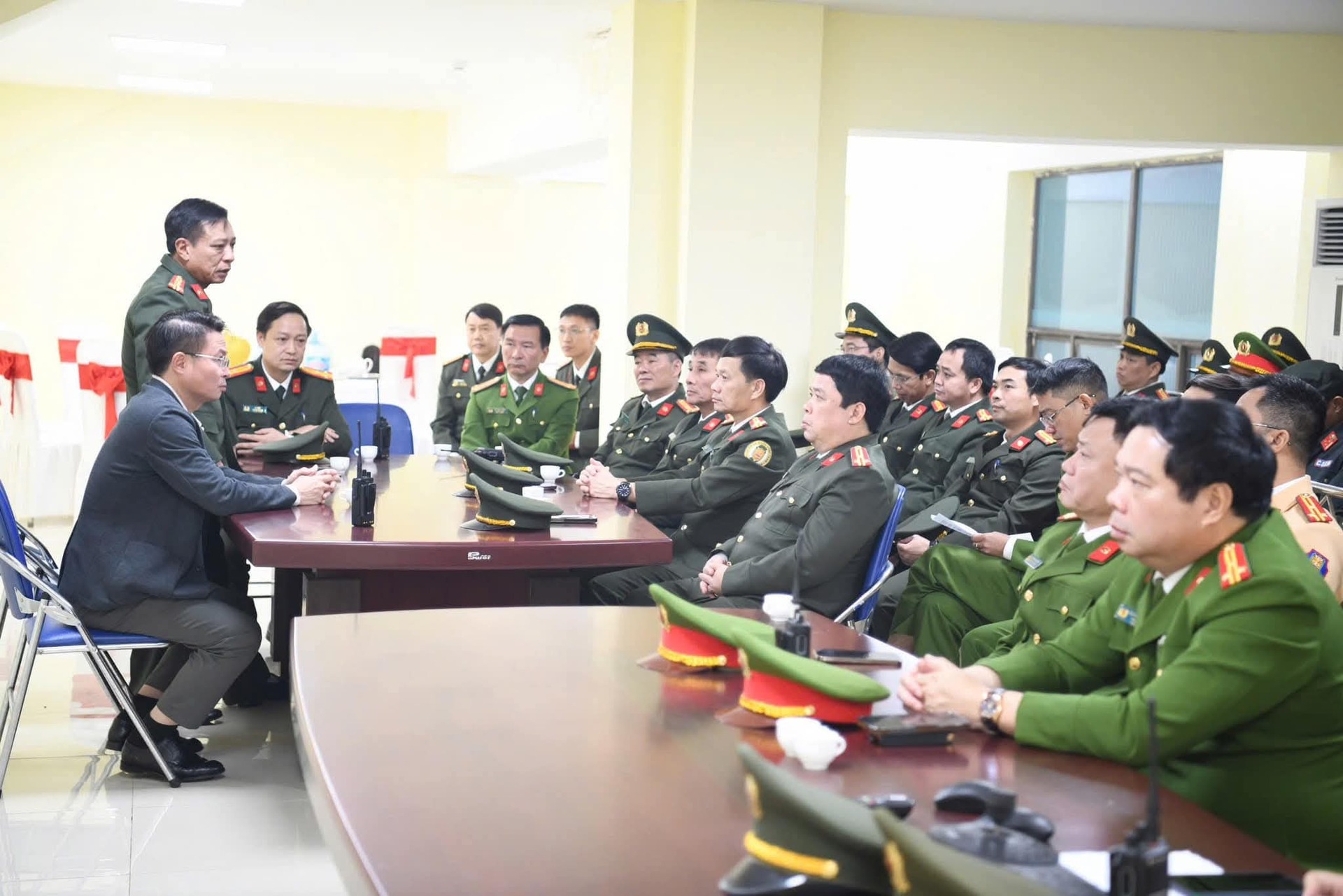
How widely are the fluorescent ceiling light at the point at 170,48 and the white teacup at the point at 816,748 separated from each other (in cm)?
875

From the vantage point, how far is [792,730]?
6.99 feet

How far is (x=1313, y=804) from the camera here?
87.6 inches

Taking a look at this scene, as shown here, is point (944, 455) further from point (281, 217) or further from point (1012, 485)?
point (281, 217)

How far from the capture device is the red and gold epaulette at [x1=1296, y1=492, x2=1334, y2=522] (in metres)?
3.36

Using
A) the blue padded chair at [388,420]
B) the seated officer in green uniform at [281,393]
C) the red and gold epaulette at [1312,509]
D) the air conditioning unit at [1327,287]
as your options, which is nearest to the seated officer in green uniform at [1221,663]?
the red and gold epaulette at [1312,509]

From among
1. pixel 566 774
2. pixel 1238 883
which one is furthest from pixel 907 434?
pixel 1238 883

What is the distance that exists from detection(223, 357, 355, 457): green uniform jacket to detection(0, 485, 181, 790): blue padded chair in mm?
1944

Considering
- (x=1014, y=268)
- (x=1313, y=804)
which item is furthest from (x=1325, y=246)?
(x=1313, y=804)

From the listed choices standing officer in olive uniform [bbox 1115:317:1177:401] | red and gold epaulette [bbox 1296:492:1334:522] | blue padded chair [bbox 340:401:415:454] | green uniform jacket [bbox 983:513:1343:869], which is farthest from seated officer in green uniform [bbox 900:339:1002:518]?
green uniform jacket [bbox 983:513:1343:869]

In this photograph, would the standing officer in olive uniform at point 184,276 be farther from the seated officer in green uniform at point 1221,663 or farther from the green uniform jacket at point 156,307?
the seated officer in green uniform at point 1221,663

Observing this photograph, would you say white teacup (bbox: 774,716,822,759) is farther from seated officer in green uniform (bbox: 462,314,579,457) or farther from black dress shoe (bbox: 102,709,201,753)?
seated officer in green uniform (bbox: 462,314,579,457)

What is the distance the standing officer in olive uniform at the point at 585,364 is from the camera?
7711 millimetres

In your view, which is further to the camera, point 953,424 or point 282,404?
point 282,404

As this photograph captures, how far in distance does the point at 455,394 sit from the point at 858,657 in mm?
5286
